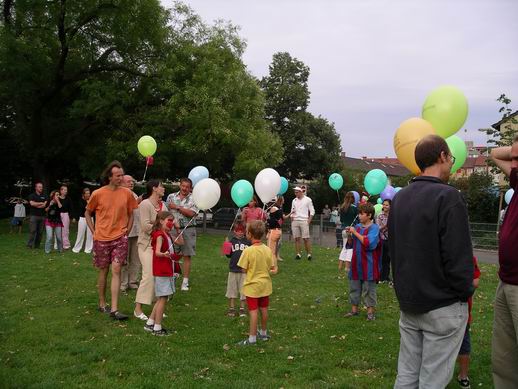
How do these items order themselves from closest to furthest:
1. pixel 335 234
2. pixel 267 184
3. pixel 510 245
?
pixel 510 245 → pixel 267 184 → pixel 335 234

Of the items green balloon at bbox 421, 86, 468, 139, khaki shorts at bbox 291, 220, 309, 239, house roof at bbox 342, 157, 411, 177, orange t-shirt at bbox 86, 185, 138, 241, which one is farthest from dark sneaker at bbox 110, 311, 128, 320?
house roof at bbox 342, 157, 411, 177

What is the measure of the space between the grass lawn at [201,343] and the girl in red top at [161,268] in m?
0.24

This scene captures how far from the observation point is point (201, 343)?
571 cm

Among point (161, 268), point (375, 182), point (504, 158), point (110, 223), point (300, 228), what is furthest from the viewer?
point (300, 228)

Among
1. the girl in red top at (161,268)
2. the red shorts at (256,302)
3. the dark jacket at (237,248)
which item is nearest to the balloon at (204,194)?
the dark jacket at (237,248)

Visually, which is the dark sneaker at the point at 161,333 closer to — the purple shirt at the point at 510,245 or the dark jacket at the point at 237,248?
the dark jacket at the point at 237,248

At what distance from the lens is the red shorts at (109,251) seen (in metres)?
6.68

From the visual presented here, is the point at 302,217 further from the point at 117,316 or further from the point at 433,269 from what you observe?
the point at 433,269

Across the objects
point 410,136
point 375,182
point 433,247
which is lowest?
point 433,247

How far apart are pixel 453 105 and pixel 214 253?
1018cm

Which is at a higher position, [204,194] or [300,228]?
[204,194]

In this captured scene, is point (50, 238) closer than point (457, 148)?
No

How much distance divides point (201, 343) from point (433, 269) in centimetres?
349

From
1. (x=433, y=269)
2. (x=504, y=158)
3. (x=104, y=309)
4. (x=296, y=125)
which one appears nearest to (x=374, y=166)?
(x=296, y=125)
